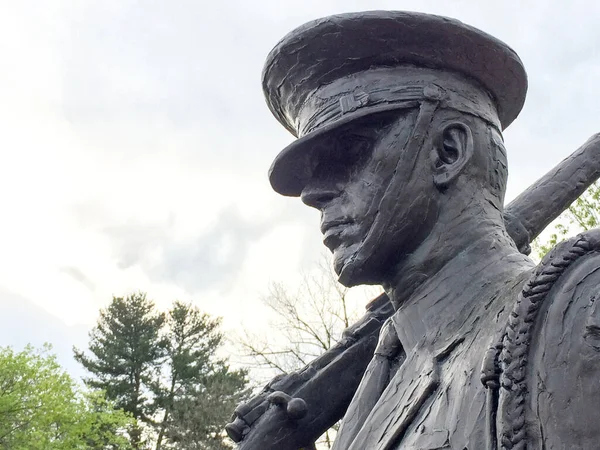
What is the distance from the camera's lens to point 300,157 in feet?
7.36

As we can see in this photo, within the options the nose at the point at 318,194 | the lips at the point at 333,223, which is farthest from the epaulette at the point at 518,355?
the nose at the point at 318,194

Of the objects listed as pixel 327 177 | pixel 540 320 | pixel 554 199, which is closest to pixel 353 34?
pixel 327 177

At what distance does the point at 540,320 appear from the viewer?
1.41m

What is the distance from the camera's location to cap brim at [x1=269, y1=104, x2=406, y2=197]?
215cm

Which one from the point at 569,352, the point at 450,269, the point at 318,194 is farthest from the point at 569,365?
the point at 318,194

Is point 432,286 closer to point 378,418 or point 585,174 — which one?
point 378,418

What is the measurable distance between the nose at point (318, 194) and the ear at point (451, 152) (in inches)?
13.3

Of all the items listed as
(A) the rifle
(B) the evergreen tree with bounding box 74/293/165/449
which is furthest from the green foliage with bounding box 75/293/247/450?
(A) the rifle

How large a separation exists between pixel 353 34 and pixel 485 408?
52.6 inches

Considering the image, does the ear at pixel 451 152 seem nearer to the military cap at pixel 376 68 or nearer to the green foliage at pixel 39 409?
the military cap at pixel 376 68

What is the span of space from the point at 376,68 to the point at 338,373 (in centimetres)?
118

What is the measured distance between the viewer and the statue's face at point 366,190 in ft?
6.81

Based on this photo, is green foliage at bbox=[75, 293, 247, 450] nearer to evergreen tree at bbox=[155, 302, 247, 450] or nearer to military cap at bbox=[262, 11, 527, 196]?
evergreen tree at bbox=[155, 302, 247, 450]

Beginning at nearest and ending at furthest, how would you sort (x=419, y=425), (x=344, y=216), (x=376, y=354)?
(x=419, y=425) < (x=344, y=216) < (x=376, y=354)
